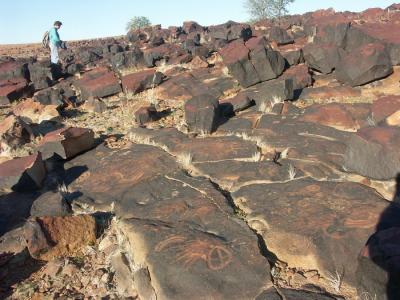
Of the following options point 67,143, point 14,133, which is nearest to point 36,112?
point 14,133

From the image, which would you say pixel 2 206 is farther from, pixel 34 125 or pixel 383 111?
pixel 383 111

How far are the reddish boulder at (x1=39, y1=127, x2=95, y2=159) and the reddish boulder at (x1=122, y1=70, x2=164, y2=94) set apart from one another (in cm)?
381

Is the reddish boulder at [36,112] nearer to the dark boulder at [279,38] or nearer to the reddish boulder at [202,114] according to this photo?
the reddish boulder at [202,114]

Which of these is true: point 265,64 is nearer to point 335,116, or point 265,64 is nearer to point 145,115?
point 335,116

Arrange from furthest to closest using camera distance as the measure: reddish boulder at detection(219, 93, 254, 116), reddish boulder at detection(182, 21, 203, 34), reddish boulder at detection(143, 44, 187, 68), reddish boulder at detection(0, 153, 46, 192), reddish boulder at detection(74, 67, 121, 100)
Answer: reddish boulder at detection(182, 21, 203, 34) → reddish boulder at detection(143, 44, 187, 68) → reddish boulder at detection(74, 67, 121, 100) → reddish boulder at detection(219, 93, 254, 116) → reddish boulder at detection(0, 153, 46, 192)

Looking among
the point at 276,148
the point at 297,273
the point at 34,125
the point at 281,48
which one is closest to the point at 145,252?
the point at 297,273

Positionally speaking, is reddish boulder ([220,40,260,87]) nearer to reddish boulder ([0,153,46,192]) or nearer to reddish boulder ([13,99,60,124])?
reddish boulder ([13,99,60,124])

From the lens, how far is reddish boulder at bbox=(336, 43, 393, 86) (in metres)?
8.93

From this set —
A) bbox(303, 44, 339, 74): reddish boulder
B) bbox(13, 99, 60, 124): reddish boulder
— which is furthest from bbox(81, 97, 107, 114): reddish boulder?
bbox(303, 44, 339, 74): reddish boulder

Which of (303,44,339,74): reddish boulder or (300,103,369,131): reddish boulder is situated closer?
(300,103,369,131): reddish boulder

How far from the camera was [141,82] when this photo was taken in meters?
11.0

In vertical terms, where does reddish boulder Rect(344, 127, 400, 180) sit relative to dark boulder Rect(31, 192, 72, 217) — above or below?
above

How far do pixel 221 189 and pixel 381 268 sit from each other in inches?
99.7

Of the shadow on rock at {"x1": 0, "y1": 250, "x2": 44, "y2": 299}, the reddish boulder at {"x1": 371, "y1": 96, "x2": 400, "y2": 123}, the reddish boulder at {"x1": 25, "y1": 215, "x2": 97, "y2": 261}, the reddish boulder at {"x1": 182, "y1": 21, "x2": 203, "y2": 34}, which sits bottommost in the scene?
the shadow on rock at {"x1": 0, "y1": 250, "x2": 44, "y2": 299}
